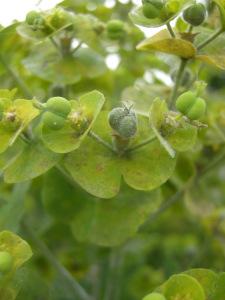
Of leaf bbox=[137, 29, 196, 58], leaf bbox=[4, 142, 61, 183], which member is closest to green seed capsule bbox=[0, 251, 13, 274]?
leaf bbox=[4, 142, 61, 183]

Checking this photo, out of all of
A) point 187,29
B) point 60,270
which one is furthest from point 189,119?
point 60,270

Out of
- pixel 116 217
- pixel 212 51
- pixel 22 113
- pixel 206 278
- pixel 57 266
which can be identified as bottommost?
pixel 57 266

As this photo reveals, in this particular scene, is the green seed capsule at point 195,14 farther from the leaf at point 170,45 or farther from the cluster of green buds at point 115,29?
the cluster of green buds at point 115,29

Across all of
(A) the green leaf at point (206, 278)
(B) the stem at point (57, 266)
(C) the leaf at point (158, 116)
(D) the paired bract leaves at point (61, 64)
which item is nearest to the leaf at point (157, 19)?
(C) the leaf at point (158, 116)

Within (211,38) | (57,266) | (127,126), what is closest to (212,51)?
(211,38)

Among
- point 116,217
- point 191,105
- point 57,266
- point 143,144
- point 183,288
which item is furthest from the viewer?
point 57,266

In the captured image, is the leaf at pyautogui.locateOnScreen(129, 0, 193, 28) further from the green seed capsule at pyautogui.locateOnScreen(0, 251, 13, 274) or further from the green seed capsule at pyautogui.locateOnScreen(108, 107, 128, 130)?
the green seed capsule at pyautogui.locateOnScreen(0, 251, 13, 274)

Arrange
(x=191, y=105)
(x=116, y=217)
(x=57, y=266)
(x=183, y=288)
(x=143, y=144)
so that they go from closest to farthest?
(x=183, y=288) < (x=191, y=105) < (x=143, y=144) < (x=116, y=217) < (x=57, y=266)

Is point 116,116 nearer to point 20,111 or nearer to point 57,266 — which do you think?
point 20,111
